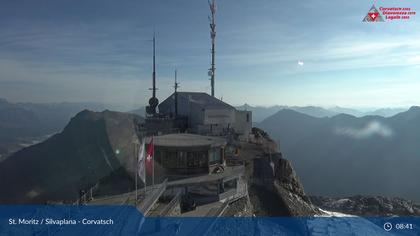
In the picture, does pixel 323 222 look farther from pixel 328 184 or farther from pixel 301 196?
pixel 328 184

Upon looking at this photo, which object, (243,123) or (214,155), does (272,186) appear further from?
(243,123)

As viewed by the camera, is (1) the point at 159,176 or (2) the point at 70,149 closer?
(1) the point at 159,176

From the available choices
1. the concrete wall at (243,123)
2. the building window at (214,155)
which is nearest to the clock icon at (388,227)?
the building window at (214,155)

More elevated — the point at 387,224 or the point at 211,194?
the point at 211,194

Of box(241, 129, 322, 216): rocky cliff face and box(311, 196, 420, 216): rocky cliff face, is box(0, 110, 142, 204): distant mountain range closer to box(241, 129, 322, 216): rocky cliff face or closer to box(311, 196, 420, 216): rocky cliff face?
box(311, 196, 420, 216): rocky cliff face

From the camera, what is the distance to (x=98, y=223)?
1909 centimetres

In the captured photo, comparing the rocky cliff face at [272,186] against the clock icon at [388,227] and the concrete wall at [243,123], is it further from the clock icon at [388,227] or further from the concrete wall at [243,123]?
the clock icon at [388,227]

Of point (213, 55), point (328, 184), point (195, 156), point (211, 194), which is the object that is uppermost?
point (213, 55)

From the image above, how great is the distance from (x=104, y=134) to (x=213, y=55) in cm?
12250

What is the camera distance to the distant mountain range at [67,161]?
13112 cm

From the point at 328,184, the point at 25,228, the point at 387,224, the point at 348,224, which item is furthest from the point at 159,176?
the point at 328,184

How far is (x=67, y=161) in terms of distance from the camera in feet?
521

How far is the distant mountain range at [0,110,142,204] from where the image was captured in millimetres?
131125

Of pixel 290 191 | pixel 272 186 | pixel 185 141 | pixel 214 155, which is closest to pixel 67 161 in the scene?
pixel 290 191
